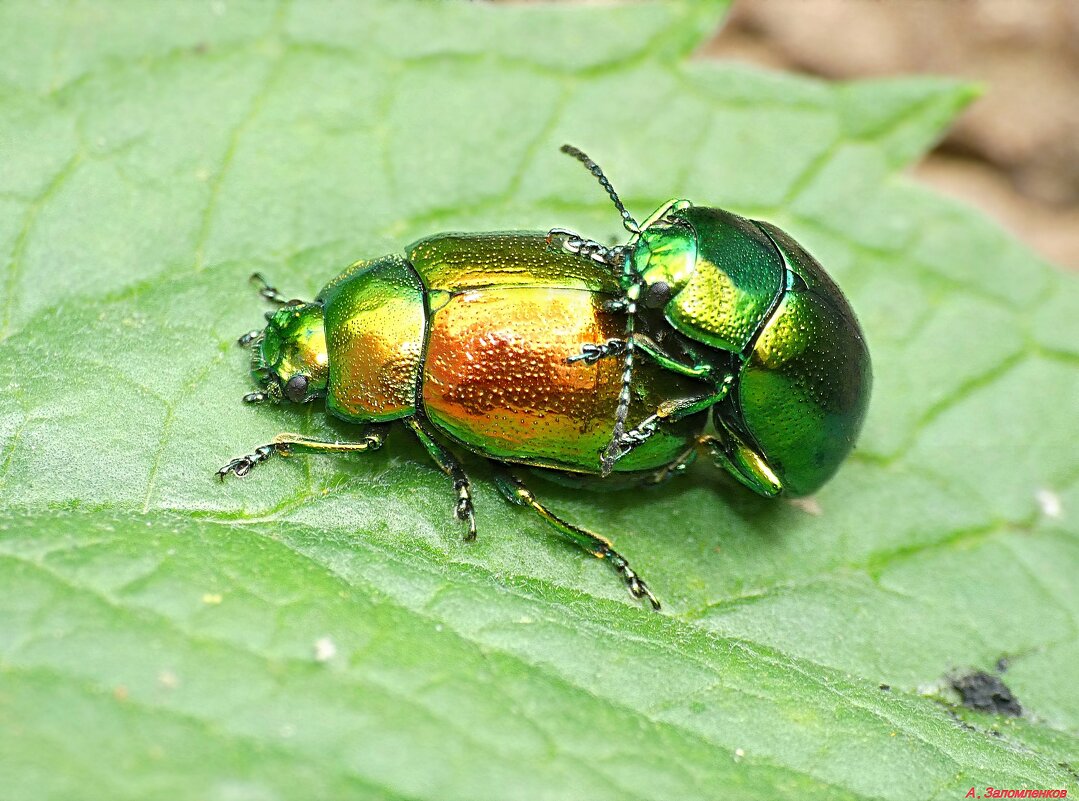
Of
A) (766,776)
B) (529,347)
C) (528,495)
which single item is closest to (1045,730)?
(766,776)

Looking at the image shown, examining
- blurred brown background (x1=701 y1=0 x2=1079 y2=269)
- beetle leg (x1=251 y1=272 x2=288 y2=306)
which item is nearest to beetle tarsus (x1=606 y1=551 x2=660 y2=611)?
beetle leg (x1=251 y1=272 x2=288 y2=306)

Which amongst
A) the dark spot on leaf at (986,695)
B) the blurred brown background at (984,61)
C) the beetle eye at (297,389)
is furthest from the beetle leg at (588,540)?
the blurred brown background at (984,61)

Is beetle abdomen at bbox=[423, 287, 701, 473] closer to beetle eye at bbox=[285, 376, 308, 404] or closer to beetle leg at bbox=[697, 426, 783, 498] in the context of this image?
beetle leg at bbox=[697, 426, 783, 498]

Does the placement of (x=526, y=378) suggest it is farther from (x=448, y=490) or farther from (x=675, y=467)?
(x=675, y=467)

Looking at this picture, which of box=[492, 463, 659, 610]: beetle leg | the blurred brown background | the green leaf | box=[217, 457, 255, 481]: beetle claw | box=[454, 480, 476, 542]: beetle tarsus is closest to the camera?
the green leaf

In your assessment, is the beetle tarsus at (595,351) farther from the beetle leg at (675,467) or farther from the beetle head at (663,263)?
the beetle leg at (675,467)
